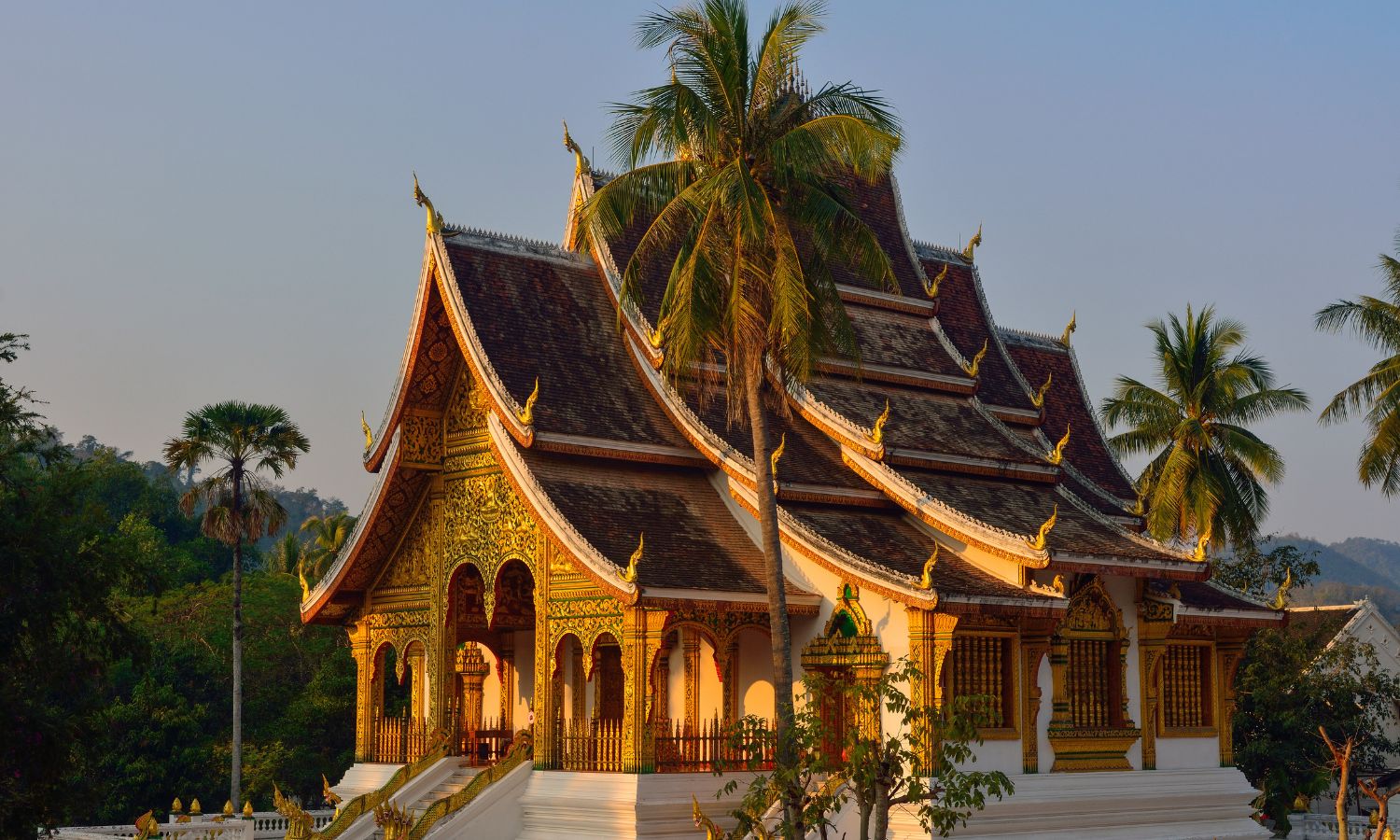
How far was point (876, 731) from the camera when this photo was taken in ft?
55.5

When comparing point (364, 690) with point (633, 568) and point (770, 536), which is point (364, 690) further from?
point (770, 536)

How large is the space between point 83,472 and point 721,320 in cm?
595

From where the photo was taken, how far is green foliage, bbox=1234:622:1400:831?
85.3 feet

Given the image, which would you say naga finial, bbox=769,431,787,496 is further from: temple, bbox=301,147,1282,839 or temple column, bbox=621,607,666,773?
temple column, bbox=621,607,666,773

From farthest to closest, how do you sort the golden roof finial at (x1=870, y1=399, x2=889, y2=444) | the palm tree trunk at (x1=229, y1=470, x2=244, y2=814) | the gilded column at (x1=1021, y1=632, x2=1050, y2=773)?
the palm tree trunk at (x1=229, y1=470, x2=244, y2=814)
the golden roof finial at (x1=870, y1=399, x2=889, y2=444)
the gilded column at (x1=1021, y1=632, x2=1050, y2=773)

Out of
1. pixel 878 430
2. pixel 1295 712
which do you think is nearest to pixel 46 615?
pixel 878 430

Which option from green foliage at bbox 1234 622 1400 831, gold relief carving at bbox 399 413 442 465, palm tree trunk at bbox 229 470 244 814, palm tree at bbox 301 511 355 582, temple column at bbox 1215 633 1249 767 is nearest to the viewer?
gold relief carving at bbox 399 413 442 465

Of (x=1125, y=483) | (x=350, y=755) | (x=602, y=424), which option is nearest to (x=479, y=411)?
(x=602, y=424)

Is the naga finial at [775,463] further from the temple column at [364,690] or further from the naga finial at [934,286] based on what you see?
the temple column at [364,690]

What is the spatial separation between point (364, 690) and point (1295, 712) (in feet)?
47.4

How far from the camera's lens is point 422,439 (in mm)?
20438

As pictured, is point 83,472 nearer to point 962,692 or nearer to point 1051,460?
point 962,692

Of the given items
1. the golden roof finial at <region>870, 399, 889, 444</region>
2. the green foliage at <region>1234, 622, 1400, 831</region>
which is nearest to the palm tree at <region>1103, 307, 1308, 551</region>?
the green foliage at <region>1234, 622, 1400, 831</region>

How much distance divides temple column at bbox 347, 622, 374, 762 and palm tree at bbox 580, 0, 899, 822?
7216mm
